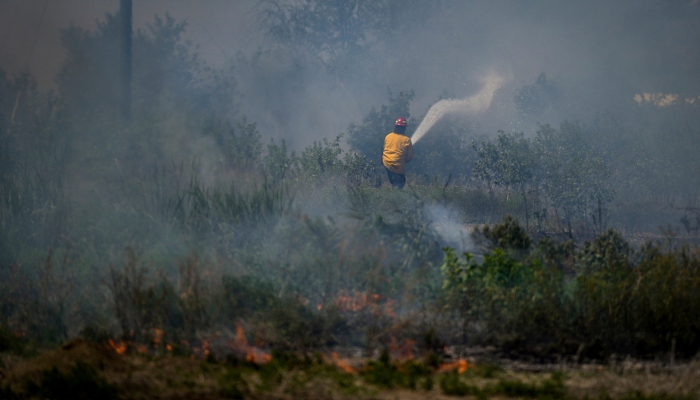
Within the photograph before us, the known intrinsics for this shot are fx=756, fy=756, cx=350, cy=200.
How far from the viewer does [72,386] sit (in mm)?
5090

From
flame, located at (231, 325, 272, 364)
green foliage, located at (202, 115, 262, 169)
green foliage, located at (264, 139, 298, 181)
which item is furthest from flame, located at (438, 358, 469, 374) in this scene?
green foliage, located at (264, 139, 298, 181)

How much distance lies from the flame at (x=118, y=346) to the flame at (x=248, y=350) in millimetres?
877

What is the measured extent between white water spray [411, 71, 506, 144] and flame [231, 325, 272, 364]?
1576 cm

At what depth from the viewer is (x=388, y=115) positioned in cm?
2128

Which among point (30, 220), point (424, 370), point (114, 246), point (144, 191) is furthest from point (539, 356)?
point (30, 220)

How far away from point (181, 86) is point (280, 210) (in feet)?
34.1

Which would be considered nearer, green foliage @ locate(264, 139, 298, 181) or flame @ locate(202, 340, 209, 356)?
flame @ locate(202, 340, 209, 356)

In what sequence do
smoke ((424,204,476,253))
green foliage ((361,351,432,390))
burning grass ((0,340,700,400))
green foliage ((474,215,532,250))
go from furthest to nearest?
smoke ((424,204,476,253)) → green foliage ((474,215,532,250)) → green foliage ((361,351,432,390)) → burning grass ((0,340,700,400))

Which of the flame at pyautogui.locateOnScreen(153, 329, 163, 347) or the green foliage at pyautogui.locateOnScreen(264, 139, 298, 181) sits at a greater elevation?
the green foliage at pyautogui.locateOnScreen(264, 139, 298, 181)

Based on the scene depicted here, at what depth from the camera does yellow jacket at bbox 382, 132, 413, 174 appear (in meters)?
15.5

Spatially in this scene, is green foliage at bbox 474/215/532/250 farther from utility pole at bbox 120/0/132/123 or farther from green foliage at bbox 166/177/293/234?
utility pole at bbox 120/0/132/123

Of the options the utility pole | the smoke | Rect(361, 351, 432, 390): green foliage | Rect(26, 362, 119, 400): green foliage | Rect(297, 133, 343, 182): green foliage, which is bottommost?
Rect(26, 362, 119, 400): green foliage

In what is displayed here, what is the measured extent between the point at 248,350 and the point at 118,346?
111cm

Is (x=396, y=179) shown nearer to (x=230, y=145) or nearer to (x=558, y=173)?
(x=558, y=173)
